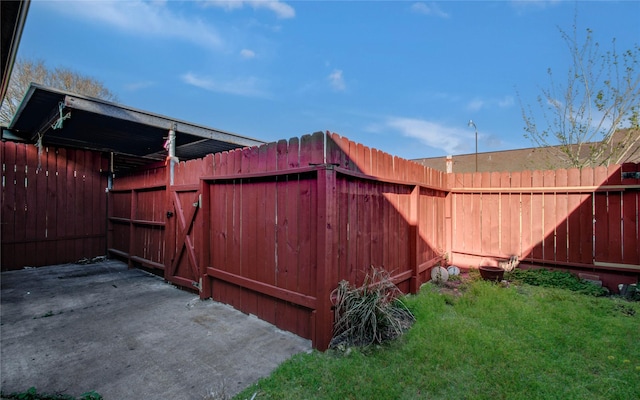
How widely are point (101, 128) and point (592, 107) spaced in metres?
11.9

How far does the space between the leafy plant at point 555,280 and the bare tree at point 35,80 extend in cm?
1447

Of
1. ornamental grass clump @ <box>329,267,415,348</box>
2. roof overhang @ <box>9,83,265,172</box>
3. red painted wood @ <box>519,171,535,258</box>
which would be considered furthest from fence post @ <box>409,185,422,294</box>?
roof overhang @ <box>9,83,265,172</box>

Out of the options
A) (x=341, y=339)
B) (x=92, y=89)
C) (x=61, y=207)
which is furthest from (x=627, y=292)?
(x=92, y=89)

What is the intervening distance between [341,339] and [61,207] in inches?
289

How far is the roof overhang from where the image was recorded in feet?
14.1

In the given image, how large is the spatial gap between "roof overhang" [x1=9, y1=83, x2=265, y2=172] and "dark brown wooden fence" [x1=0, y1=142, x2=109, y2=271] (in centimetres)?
42

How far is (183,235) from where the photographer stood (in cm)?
447

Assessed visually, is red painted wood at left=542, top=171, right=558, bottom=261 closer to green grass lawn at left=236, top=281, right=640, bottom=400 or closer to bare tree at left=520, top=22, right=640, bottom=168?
green grass lawn at left=236, top=281, right=640, bottom=400

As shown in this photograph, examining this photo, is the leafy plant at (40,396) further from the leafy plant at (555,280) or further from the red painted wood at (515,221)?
the red painted wood at (515,221)

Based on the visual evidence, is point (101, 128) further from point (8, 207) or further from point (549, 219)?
point (549, 219)

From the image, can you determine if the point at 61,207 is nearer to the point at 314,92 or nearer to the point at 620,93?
the point at 314,92

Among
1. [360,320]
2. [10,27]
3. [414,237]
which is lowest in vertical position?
→ [360,320]

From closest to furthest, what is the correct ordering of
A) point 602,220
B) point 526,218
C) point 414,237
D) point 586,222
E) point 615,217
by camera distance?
point 414,237 → point 615,217 → point 602,220 → point 586,222 → point 526,218

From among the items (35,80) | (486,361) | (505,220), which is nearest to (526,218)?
(505,220)
